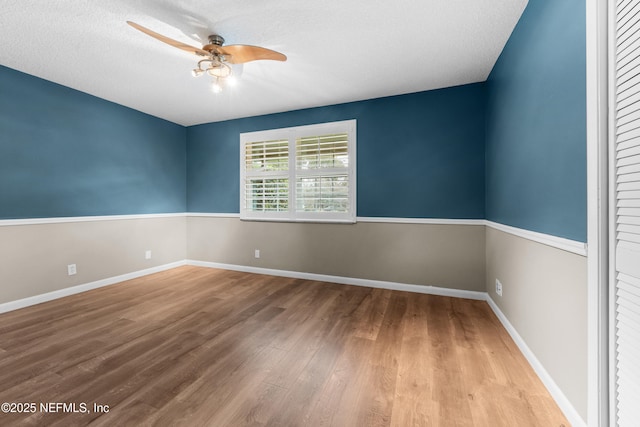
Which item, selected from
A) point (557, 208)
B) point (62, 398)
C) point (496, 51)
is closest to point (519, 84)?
point (496, 51)

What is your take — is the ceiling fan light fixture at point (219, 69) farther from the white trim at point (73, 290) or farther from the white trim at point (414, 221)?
the white trim at point (73, 290)

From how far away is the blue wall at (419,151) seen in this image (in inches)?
116

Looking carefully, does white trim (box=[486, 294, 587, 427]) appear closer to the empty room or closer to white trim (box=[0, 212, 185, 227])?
the empty room

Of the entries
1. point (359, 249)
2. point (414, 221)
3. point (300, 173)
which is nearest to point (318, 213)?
point (300, 173)

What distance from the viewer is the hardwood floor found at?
1309 millimetres

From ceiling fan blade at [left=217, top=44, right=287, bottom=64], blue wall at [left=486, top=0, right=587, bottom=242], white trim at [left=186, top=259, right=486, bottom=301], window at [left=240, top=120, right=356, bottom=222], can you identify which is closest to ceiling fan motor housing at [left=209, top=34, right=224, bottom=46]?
ceiling fan blade at [left=217, top=44, right=287, bottom=64]

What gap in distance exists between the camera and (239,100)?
3.40 m

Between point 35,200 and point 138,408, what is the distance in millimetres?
2811

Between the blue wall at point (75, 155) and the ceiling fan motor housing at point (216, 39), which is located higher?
the ceiling fan motor housing at point (216, 39)

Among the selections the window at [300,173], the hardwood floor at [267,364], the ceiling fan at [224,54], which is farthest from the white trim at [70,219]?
the ceiling fan at [224,54]

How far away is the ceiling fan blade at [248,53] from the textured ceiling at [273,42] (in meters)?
0.18

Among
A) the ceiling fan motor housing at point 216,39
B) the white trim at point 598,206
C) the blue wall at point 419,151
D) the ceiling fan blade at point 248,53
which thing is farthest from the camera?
the blue wall at point 419,151

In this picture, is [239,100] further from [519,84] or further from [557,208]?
[557,208]

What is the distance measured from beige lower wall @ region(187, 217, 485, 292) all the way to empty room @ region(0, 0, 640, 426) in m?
0.03
